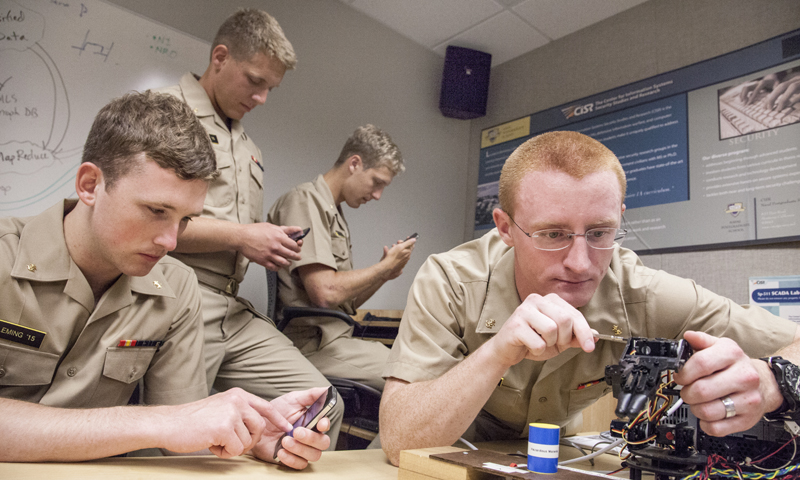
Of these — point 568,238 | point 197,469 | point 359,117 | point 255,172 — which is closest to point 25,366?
point 197,469

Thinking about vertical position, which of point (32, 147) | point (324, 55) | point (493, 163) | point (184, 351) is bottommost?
point (184, 351)

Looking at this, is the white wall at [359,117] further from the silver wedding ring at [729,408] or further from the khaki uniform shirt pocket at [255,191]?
the silver wedding ring at [729,408]

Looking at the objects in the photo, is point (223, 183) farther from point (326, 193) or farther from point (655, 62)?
point (655, 62)

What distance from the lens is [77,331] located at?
1068 millimetres

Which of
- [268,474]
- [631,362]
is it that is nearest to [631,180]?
[631,362]

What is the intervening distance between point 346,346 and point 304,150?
54.4 inches

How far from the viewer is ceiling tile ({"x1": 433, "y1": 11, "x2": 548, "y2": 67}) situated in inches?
134

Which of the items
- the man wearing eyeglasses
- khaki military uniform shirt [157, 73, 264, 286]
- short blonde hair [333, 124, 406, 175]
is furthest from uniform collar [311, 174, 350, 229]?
the man wearing eyeglasses

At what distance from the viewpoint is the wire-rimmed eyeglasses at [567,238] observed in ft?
3.44

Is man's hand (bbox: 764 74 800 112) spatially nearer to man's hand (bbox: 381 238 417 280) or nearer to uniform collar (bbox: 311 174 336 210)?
man's hand (bbox: 381 238 417 280)

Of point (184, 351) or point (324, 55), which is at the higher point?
point (324, 55)

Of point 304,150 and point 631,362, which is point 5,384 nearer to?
point 631,362

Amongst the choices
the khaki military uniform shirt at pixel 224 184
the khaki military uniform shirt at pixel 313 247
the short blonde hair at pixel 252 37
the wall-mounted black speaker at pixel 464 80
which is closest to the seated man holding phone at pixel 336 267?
the khaki military uniform shirt at pixel 313 247

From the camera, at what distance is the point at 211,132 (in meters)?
1.96
